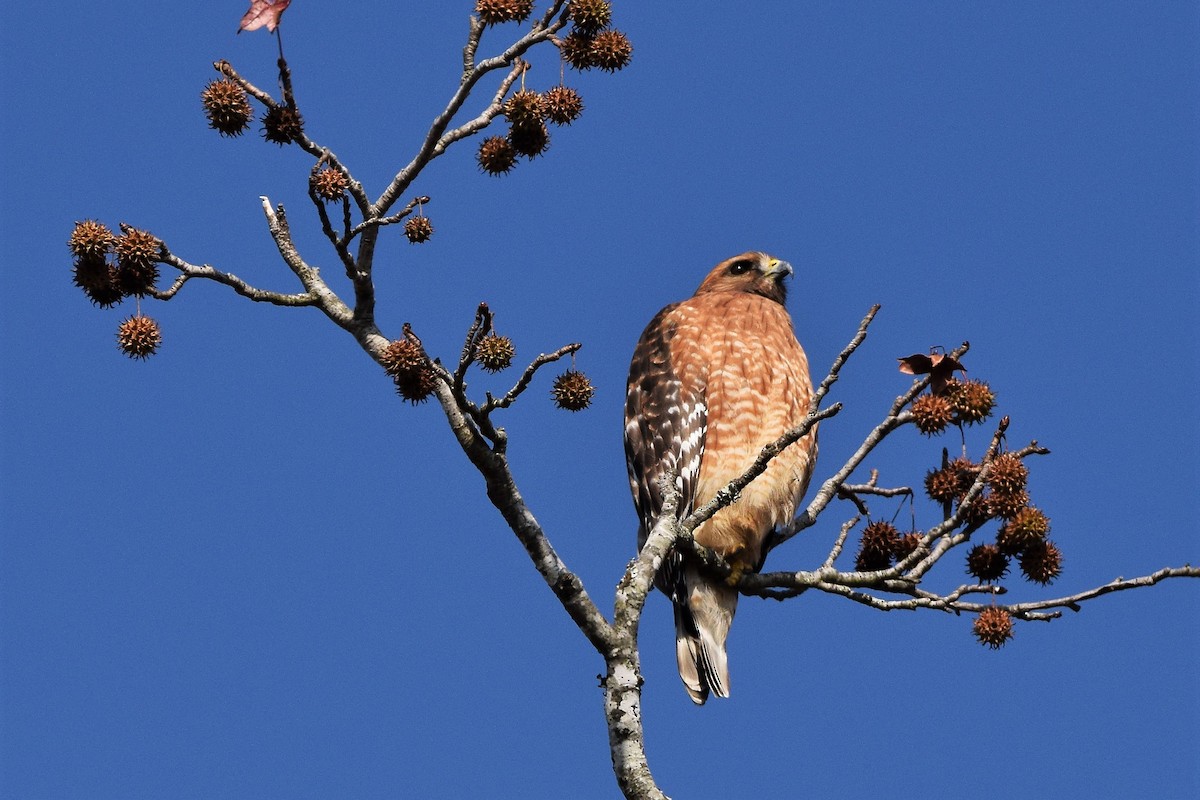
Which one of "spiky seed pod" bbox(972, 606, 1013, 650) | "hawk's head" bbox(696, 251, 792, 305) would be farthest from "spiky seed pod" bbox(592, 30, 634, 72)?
"hawk's head" bbox(696, 251, 792, 305)

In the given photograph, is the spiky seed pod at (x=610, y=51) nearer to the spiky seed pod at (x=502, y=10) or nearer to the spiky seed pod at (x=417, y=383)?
the spiky seed pod at (x=502, y=10)

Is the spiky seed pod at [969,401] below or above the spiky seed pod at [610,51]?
below

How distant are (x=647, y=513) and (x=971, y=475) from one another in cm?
216

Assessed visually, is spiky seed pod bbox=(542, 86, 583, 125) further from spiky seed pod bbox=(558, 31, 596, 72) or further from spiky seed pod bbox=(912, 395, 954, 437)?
spiky seed pod bbox=(912, 395, 954, 437)

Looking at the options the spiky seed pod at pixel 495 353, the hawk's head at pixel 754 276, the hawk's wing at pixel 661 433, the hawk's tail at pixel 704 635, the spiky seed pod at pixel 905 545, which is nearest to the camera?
the spiky seed pod at pixel 495 353

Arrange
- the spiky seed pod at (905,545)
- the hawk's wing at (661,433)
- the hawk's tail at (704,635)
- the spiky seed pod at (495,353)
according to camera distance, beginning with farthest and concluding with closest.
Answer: the hawk's wing at (661,433), the hawk's tail at (704,635), the spiky seed pod at (905,545), the spiky seed pod at (495,353)

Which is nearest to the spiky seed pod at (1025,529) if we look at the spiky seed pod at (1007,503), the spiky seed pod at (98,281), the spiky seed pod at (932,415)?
the spiky seed pod at (1007,503)

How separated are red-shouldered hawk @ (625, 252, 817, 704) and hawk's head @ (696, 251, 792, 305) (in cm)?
72

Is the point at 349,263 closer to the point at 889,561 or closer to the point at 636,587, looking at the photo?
the point at 636,587

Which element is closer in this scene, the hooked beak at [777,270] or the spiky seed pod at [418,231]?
the spiky seed pod at [418,231]

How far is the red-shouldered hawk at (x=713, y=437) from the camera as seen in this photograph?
669 cm

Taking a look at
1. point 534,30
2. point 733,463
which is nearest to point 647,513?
point 733,463

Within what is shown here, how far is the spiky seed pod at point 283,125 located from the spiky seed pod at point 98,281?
0.73 metres

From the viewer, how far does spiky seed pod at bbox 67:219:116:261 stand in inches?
190
